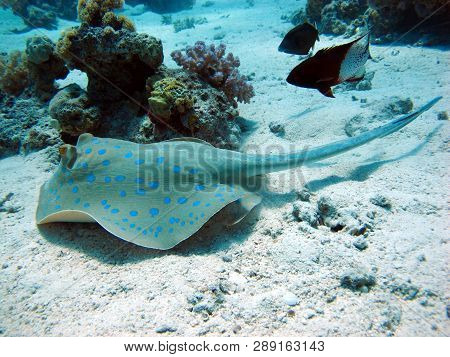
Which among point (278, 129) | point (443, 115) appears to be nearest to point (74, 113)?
point (278, 129)

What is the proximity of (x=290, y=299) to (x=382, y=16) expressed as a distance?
10448mm

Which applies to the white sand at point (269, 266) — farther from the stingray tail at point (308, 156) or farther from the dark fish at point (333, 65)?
the dark fish at point (333, 65)

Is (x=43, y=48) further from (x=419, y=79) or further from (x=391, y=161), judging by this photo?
(x=419, y=79)

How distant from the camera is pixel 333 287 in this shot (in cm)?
250

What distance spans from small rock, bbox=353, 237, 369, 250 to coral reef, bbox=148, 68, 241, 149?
2705mm

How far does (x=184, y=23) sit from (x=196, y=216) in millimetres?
18016

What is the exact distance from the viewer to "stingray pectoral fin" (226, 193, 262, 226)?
3393 millimetres

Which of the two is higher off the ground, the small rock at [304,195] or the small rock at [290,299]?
the small rock at [304,195]

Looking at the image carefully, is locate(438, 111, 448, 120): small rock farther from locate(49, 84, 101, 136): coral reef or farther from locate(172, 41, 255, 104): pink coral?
locate(49, 84, 101, 136): coral reef

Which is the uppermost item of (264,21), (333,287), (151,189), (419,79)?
(264,21)

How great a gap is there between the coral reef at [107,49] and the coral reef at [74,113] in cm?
29

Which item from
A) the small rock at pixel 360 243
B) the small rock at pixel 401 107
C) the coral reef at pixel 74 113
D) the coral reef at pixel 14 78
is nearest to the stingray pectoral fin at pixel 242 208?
the small rock at pixel 360 243

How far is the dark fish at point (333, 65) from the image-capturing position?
11.2ft
